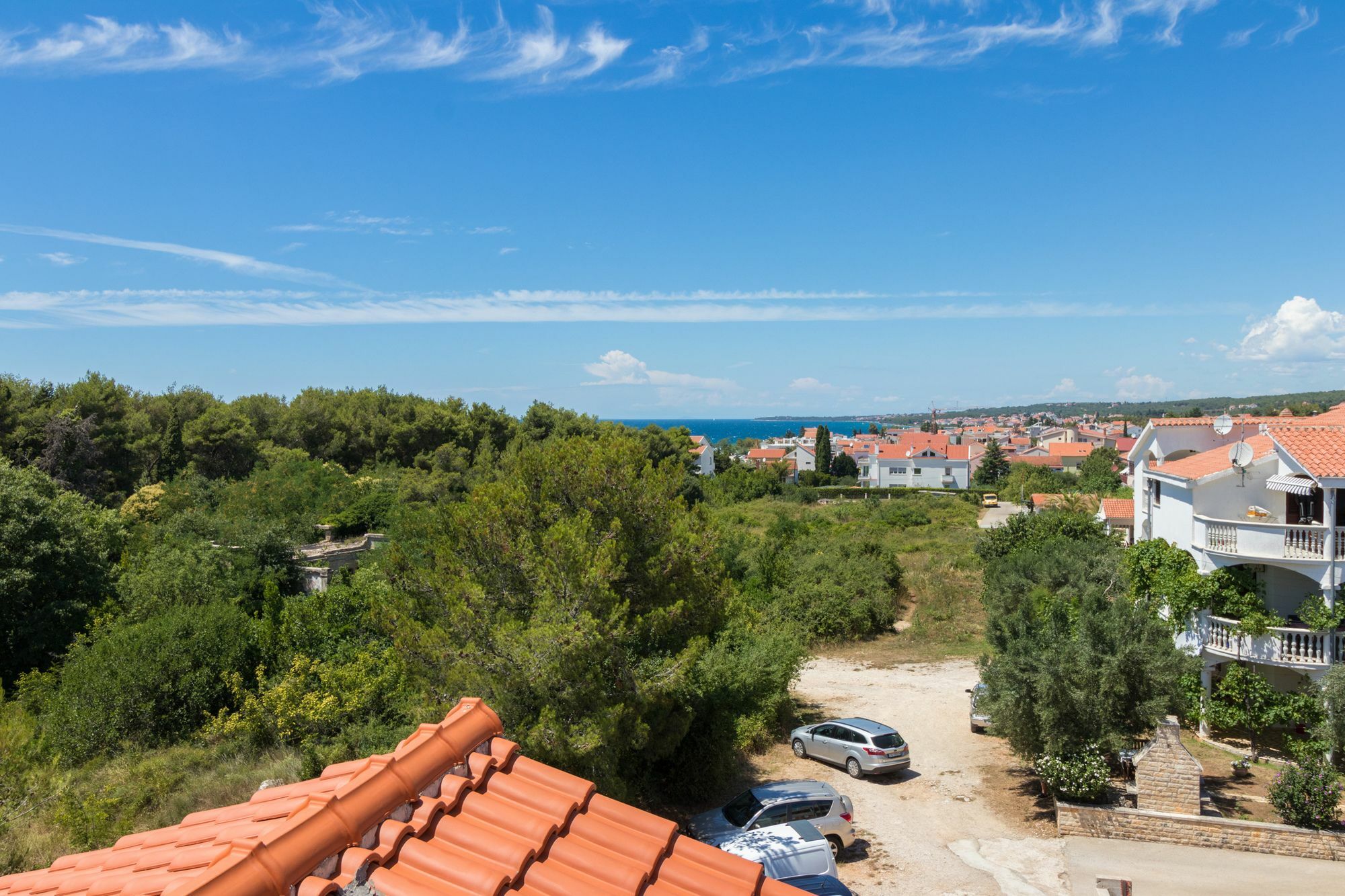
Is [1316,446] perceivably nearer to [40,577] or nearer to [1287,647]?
[1287,647]

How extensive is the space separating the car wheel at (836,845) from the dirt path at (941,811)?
20 centimetres

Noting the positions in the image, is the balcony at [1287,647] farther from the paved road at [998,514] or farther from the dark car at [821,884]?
the paved road at [998,514]

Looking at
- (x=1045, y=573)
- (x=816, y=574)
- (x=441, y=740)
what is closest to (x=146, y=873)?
(x=441, y=740)

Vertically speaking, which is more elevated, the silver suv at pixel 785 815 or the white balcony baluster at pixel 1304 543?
the white balcony baluster at pixel 1304 543

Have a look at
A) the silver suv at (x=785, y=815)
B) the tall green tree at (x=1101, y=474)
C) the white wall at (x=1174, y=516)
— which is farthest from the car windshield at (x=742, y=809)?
the tall green tree at (x=1101, y=474)

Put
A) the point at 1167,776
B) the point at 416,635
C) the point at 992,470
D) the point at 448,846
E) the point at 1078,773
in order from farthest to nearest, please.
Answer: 1. the point at 992,470
2. the point at 1078,773
3. the point at 1167,776
4. the point at 416,635
5. the point at 448,846

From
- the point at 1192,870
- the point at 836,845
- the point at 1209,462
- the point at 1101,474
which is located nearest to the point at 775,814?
the point at 836,845

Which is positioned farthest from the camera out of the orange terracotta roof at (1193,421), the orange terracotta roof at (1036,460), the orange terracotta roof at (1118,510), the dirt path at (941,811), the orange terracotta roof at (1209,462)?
the orange terracotta roof at (1036,460)

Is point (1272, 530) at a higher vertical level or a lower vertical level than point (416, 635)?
higher

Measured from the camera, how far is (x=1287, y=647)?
16.5 metres

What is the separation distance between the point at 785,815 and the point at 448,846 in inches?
424

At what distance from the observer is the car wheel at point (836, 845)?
13188mm

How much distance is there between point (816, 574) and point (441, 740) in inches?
1117

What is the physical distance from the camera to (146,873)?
418 cm
